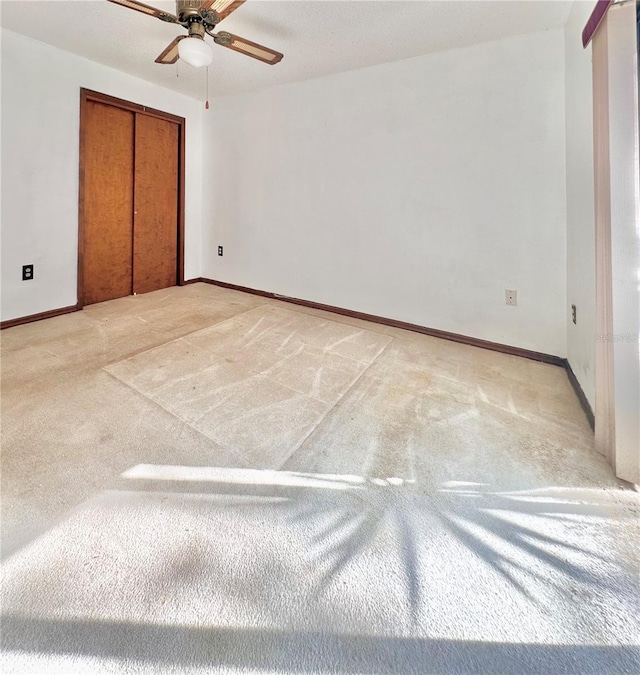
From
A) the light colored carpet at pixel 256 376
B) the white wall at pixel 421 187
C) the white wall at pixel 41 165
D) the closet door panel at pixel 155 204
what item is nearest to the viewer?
the light colored carpet at pixel 256 376

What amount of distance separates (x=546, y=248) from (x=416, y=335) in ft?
3.61

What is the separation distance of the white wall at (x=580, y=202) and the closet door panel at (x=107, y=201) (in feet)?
12.3

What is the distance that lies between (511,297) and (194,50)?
8.33 feet

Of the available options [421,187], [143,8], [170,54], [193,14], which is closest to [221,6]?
[193,14]

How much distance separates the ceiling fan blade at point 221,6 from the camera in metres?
1.78

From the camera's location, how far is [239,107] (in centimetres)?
402

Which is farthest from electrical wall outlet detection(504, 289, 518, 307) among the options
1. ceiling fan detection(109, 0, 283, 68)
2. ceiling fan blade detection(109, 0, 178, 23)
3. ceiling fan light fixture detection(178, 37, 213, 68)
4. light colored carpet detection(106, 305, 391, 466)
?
ceiling fan blade detection(109, 0, 178, 23)

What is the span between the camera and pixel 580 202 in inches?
83.7

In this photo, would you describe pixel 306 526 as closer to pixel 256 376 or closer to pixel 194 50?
pixel 256 376

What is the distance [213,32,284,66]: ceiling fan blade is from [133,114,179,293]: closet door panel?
6.73 feet

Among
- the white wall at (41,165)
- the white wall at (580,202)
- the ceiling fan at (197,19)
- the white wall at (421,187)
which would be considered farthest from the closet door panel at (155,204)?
the white wall at (580,202)

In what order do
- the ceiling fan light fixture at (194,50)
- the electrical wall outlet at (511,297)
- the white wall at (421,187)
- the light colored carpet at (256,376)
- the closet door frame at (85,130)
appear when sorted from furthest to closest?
1. the closet door frame at (85,130)
2. the electrical wall outlet at (511,297)
3. the white wall at (421,187)
4. the ceiling fan light fixture at (194,50)
5. the light colored carpet at (256,376)

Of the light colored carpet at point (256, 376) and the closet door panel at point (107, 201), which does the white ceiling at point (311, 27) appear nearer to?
the closet door panel at point (107, 201)

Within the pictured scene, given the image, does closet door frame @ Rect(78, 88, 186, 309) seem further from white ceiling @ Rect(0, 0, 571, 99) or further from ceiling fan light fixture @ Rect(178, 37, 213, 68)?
ceiling fan light fixture @ Rect(178, 37, 213, 68)
